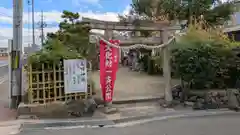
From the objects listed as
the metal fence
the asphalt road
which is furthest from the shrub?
the metal fence

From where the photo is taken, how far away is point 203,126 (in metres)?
7.02

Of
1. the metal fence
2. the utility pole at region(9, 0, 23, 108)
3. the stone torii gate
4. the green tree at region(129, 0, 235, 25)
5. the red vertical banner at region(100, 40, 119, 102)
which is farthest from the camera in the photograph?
A: the green tree at region(129, 0, 235, 25)

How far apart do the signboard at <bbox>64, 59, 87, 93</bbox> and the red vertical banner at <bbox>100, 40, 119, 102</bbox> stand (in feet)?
2.06

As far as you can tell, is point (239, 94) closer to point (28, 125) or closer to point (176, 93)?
point (176, 93)

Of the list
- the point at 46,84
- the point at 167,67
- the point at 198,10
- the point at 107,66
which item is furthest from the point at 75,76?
the point at 198,10

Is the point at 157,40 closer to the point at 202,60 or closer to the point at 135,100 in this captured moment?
the point at 202,60

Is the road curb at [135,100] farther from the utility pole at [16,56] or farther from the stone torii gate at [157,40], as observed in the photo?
the utility pole at [16,56]

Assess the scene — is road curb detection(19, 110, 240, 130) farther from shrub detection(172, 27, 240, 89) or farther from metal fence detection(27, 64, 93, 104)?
shrub detection(172, 27, 240, 89)

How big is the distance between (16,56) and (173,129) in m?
5.90

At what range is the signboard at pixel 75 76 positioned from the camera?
330 inches

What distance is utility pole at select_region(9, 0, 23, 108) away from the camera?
9.06 metres

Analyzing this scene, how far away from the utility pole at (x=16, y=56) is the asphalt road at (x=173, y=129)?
284 cm

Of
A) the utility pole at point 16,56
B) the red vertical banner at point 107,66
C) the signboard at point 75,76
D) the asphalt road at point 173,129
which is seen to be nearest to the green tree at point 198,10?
the red vertical banner at point 107,66

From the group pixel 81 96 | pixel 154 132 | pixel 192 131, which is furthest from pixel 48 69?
pixel 192 131
